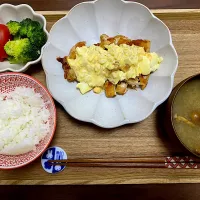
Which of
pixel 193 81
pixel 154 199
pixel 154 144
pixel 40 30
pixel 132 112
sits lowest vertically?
pixel 154 199

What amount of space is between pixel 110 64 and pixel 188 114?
0.49 meters

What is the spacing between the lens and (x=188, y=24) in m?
1.82

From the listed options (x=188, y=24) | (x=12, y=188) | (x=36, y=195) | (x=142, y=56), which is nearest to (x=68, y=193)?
(x=36, y=195)

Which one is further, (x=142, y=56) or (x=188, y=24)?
(x=188, y=24)

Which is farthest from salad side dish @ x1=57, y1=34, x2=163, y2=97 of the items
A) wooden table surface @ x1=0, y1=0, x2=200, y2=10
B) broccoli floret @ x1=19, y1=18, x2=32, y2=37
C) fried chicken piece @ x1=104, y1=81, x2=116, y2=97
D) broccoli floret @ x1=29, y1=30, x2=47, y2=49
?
wooden table surface @ x1=0, y1=0, x2=200, y2=10

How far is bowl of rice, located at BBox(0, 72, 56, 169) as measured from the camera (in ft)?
5.19

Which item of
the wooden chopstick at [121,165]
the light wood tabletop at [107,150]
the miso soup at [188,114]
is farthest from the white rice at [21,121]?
the miso soup at [188,114]

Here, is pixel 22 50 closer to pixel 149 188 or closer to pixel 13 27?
pixel 13 27

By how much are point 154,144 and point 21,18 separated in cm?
108

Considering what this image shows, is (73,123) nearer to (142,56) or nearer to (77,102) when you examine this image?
(77,102)

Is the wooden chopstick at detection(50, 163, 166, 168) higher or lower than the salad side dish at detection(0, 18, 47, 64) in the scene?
lower

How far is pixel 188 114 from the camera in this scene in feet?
5.06

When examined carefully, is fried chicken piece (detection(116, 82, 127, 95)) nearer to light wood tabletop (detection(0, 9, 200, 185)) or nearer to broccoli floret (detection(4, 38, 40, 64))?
light wood tabletop (detection(0, 9, 200, 185))

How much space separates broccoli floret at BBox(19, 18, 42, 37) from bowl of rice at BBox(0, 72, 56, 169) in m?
0.25
